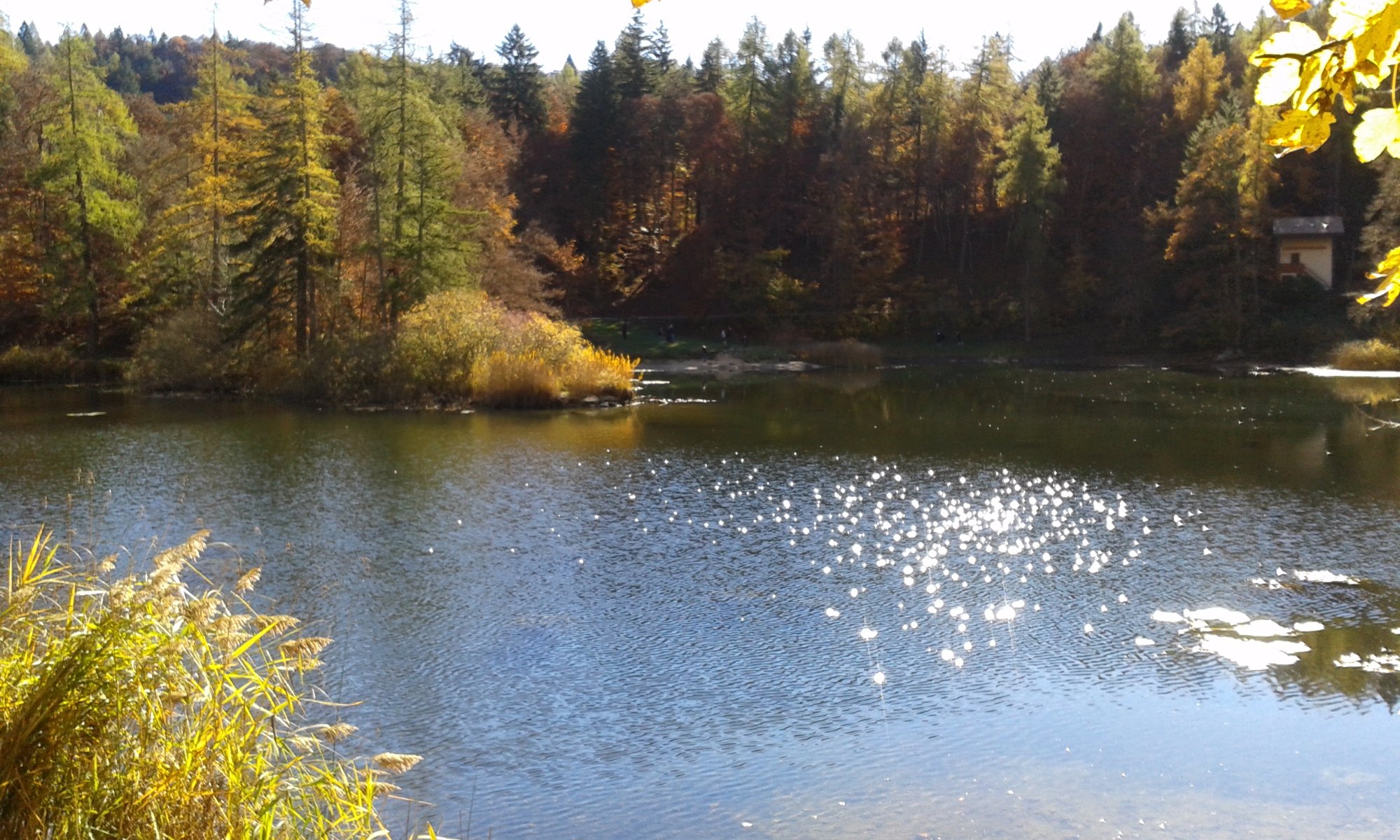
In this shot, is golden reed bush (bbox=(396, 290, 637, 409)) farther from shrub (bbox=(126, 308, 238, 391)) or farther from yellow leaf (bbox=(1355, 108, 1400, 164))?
yellow leaf (bbox=(1355, 108, 1400, 164))

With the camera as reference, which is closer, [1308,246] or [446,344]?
[446,344]

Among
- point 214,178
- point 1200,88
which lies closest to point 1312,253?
point 1200,88

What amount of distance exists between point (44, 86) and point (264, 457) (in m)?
36.4

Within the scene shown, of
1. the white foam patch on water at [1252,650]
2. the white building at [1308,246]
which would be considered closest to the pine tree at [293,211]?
the white foam patch on water at [1252,650]

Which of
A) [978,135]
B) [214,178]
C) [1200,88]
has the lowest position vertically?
[214,178]

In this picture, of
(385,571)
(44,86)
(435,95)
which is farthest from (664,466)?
(44,86)

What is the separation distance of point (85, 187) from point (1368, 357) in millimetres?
43574

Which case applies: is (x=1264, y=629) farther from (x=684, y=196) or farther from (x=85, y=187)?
(x=684, y=196)

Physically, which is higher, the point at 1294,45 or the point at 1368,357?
the point at 1294,45

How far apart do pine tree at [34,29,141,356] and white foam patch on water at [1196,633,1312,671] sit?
39764 millimetres

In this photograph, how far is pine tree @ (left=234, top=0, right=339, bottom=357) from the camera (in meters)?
34.5

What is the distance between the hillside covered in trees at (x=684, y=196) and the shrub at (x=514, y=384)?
183 inches

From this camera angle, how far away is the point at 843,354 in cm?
4997

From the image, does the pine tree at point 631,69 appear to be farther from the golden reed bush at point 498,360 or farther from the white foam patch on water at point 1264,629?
the white foam patch on water at point 1264,629
